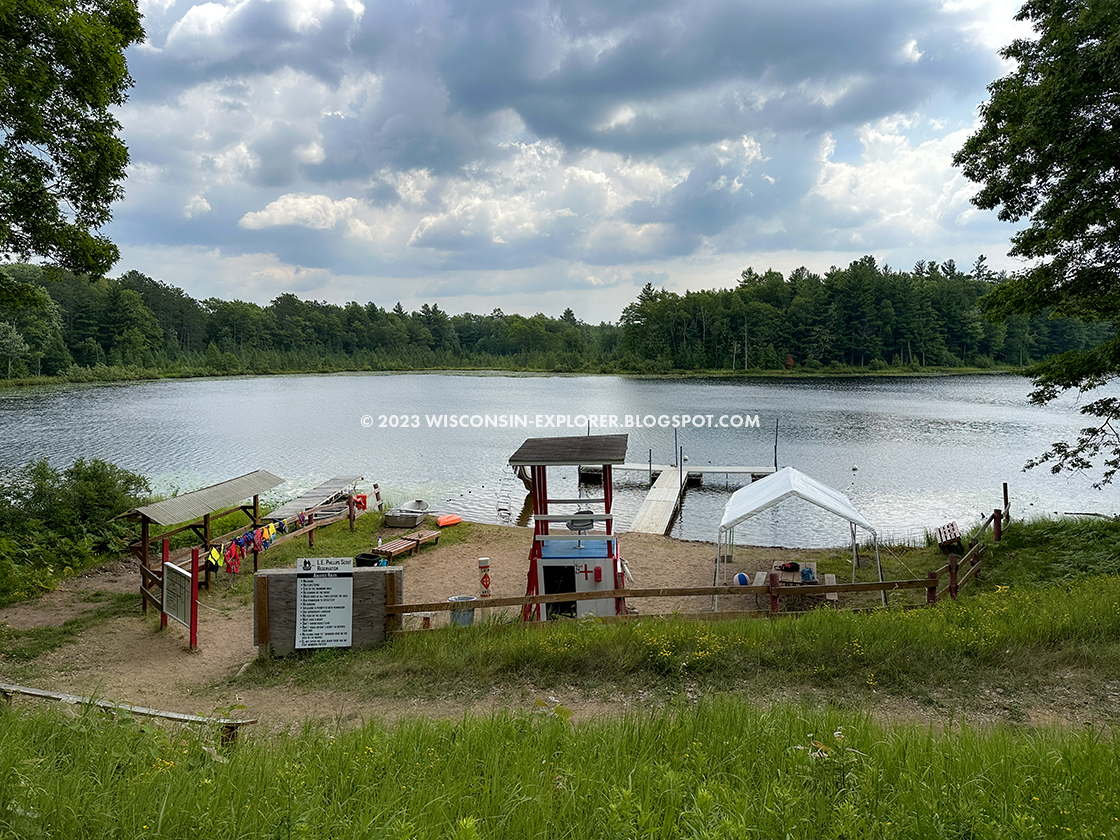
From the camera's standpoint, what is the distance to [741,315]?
377ft

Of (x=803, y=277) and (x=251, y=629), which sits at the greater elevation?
(x=803, y=277)

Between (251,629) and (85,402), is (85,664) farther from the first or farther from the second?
(85,402)

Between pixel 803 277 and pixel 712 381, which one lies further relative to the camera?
pixel 803 277

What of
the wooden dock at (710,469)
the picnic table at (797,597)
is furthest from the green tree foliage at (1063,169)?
the wooden dock at (710,469)

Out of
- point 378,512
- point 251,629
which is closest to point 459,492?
point 378,512

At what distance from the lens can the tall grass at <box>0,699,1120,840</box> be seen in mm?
2986

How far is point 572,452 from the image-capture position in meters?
11.4

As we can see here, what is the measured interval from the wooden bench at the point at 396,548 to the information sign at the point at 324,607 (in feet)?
18.4

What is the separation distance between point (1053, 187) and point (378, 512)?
19286mm

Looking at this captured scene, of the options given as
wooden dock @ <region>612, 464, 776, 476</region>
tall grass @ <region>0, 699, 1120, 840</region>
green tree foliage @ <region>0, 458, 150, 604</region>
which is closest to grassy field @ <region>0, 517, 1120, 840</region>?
tall grass @ <region>0, 699, 1120, 840</region>

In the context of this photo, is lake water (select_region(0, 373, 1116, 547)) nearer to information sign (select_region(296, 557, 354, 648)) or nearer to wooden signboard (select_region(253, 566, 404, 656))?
wooden signboard (select_region(253, 566, 404, 656))

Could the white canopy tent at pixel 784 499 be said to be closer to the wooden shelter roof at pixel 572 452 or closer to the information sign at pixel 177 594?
the wooden shelter roof at pixel 572 452

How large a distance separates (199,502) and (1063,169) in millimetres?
16571

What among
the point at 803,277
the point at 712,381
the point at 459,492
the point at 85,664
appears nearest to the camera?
the point at 85,664
